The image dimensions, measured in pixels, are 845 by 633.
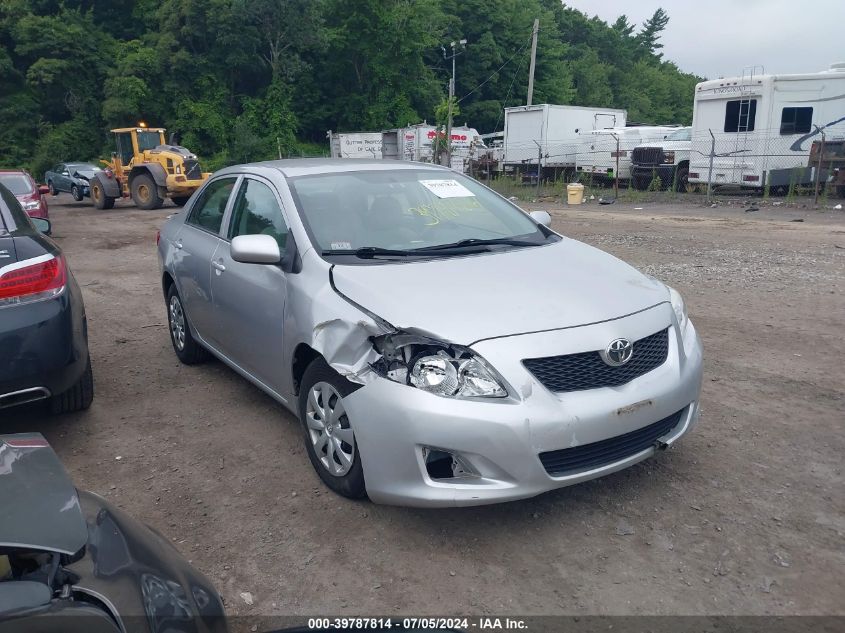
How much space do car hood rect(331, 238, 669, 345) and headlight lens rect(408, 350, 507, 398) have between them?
96 millimetres

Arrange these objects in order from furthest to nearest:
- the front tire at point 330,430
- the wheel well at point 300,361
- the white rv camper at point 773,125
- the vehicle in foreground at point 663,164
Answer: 1. the vehicle in foreground at point 663,164
2. the white rv camper at point 773,125
3. the wheel well at point 300,361
4. the front tire at point 330,430

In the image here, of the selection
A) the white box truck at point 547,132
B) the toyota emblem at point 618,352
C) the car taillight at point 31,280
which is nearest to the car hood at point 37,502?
the car taillight at point 31,280

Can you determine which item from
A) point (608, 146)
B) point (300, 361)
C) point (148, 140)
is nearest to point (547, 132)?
point (608, 146)

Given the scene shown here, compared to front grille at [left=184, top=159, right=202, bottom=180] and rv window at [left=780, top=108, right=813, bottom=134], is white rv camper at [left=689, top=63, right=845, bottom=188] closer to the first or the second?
rv window at [left=780, top=108, right=813, bottom=134]

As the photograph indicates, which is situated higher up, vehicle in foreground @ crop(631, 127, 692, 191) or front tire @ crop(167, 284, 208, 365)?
vehicle in foreground @ crop(631, 127, 692, 191)

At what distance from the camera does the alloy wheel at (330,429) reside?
129 inches

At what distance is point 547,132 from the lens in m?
26.8

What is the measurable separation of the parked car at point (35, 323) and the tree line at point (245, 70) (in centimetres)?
3394

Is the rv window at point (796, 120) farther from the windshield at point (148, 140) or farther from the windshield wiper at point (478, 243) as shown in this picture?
the windshield at point (148, 140)

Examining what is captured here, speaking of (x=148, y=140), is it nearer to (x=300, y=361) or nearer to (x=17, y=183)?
(x=17, y=183)

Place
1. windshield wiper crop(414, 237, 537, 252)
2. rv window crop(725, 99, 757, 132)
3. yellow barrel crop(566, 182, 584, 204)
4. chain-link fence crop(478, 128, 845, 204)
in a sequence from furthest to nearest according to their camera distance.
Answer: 1. yellow barrel crop(566, 182, 584, 204)
2. rv window crop(725, 99, 757, 132)
3. chain-link fence crop(478, 128, 845, 204)
4. windshield wiper crop(414, 237, 537, 252)

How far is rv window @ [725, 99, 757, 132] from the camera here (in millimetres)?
18953

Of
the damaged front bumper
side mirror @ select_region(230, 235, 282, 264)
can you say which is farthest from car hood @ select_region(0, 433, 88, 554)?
side mirror @ select_region(230, 235, 282, 264)

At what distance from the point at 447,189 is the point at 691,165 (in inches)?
694
